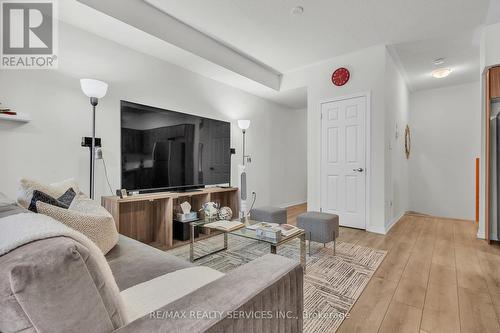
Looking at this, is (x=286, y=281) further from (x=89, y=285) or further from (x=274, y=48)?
(x=274, y=48)

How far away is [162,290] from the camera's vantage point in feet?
3.22

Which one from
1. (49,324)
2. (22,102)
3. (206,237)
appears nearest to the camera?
(49,324)

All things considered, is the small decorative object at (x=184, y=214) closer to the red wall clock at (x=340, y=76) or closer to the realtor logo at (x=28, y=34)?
the realtor logo at (x=28, y=34)

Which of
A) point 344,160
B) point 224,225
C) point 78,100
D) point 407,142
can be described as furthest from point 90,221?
point 407,142

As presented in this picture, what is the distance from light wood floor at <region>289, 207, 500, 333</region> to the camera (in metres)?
1.45

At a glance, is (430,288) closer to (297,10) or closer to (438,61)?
(297,10)

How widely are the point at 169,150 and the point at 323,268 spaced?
84.8 inches

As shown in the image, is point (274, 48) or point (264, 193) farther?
point (264, 193)

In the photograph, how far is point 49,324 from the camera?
18.3 inches

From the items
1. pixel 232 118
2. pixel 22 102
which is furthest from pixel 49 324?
pixel 232 118

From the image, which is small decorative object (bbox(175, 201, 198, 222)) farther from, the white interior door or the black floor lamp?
the white interior door

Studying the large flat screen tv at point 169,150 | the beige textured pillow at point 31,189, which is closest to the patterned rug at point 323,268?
the large flat screen tv at point 169,150

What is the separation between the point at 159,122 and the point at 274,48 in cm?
194

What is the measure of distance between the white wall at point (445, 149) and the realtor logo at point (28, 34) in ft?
20.7
